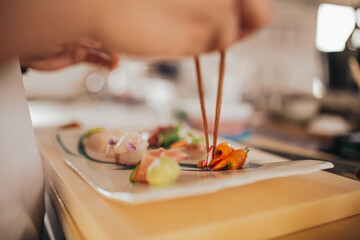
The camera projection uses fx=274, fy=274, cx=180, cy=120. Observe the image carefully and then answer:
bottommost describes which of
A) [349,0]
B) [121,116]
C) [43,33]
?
[121,116]

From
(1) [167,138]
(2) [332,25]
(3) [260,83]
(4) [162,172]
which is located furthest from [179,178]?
(2) [332,25]

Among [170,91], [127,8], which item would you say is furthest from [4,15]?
[170,91]

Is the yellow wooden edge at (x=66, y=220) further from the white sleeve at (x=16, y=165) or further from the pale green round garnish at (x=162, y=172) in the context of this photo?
the pale green round garnish at (x=162, y=172)

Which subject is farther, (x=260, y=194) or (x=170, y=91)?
(x=170, y=91)

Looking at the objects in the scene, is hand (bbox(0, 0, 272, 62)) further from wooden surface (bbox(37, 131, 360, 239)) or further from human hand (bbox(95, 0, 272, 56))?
wooden surface (bbox(37, 131, 360, 239))

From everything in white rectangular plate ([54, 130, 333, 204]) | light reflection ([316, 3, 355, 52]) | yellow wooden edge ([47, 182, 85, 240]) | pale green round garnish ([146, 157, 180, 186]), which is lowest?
yellow wooden edge ([47, 182, 85, 240])

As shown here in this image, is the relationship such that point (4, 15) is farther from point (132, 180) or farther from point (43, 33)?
point (132, 180)

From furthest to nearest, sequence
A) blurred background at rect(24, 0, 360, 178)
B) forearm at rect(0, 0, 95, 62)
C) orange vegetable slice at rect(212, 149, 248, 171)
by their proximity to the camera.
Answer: blurred background at rect(24, 0, 360, 178)
orange vegetable slice at rect(212, 149, 248, 171)
forearm at rect(0, 0, 95, 62)

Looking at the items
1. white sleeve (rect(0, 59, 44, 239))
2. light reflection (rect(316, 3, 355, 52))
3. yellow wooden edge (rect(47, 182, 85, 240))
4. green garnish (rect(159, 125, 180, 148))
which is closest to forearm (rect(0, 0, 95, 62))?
white sleeve (rect(0, 59, 44, 239))
